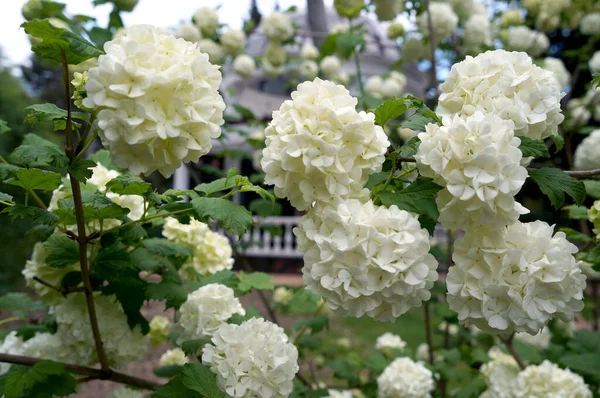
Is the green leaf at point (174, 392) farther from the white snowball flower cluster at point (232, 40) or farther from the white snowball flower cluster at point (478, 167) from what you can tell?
the white snowball flower cluster at point (232, 40)

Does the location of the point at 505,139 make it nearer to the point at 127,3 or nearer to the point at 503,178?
the point at 503,178

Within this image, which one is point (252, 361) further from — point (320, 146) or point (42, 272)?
point (42, 272)

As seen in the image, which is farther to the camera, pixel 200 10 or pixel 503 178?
pixel 200 10

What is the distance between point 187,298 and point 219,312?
15 cm

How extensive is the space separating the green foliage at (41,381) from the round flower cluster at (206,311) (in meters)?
0.36

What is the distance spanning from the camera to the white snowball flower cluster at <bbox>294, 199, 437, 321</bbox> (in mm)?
1084

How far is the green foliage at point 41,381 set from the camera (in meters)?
1.48

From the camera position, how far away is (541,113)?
1.23 meters

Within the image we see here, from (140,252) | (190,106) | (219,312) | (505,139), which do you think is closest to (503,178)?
(505,139)

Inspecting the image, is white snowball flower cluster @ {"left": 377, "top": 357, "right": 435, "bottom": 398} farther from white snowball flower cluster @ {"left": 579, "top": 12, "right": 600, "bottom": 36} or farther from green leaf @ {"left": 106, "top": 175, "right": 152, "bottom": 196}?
white snowball flower cluster @ {"left": 579, "top": 12, "right": 600, "bottom": 36}

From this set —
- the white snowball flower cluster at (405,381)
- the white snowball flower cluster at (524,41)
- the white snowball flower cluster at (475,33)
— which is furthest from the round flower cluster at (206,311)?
the white snowball flower cluster at (524,41)

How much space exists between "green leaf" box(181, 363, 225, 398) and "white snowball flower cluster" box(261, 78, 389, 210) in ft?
1.67

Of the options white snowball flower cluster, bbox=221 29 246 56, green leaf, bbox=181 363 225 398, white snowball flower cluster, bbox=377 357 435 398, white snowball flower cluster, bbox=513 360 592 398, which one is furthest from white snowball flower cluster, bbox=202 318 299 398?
white snowball flower cluster, bbox=221 29 246 56

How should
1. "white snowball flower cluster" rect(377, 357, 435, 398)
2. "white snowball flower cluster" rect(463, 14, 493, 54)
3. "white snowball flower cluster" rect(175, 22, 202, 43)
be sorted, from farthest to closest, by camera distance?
"white snowball flower cluster" rect(175, 22, 202, 43) → "white snowball flower cluster" rect(463, 14, 493, 54) → "white snowball flower cluster" rect(377, 357, 435, 398)
